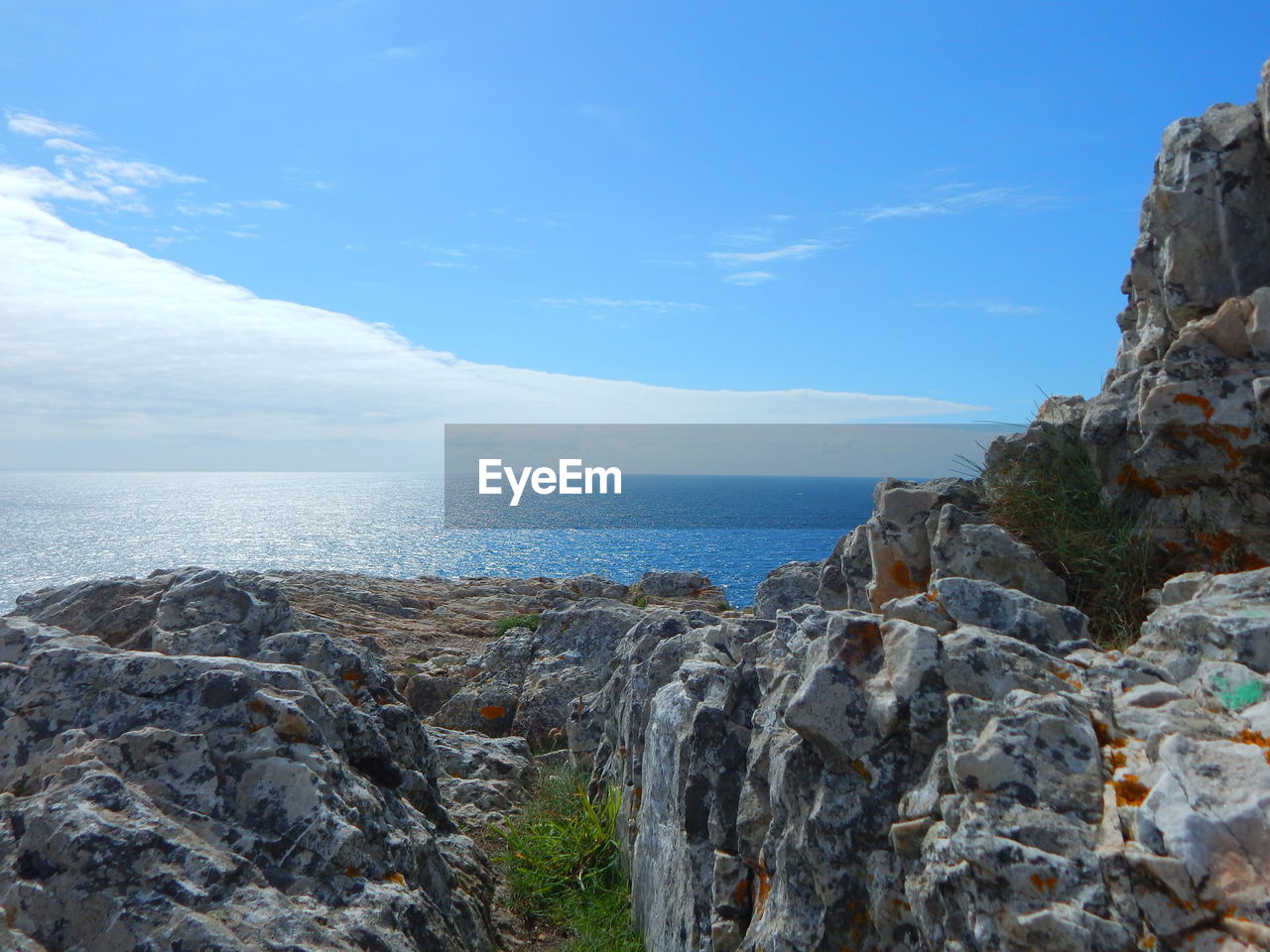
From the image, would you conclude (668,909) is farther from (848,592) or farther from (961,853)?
(848,592)

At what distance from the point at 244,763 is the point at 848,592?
255 inches

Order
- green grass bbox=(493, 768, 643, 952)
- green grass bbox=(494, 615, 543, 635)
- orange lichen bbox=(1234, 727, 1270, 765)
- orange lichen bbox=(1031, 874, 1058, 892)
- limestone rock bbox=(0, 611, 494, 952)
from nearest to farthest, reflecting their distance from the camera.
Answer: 1. orange lichen bbox=(1031, 874, 1058, 892)
2. orange lichen bbox=(1234, 727, 1270, 765)
3. limestone rock bbox=(0, 611, 494, 952)
4. green grass bbox=(493, 768, 643, 952)
5. green grass bbox=(494, 615, 543, 635)

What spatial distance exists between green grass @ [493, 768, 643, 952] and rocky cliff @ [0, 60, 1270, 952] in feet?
1.27

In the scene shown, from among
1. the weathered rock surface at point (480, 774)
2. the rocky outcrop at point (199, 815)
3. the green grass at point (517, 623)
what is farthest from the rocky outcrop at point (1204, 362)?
the green grass at point (517, 623)

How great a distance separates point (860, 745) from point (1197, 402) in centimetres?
469

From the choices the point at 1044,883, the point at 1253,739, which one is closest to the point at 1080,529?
the point at 1253,739

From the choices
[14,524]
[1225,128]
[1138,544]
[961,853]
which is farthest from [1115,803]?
[14,524]

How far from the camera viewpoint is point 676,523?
136m

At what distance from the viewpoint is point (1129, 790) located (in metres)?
3.53

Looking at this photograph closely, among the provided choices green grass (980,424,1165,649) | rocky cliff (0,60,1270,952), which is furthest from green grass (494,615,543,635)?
green grass (980,424,1165,649)

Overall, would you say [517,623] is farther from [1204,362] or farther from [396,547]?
[396,547]

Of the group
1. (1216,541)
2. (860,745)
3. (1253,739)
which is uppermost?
(1216,541)

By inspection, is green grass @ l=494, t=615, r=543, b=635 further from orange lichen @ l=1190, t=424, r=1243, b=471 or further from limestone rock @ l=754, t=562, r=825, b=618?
orange lichen @ l=1190, t=424, r=1243, b=471

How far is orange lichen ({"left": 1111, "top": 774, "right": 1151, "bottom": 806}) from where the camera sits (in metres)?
3.48
